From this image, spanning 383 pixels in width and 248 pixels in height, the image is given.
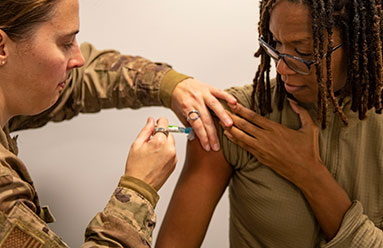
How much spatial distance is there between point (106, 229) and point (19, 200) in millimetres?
207

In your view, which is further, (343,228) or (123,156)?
(123,156)

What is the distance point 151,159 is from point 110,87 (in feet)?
1.77

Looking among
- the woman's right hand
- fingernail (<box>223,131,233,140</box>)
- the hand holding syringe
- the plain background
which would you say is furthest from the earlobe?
the plain background

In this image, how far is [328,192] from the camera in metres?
1.21

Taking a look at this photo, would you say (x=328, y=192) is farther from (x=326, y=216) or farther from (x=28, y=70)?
(x=28, y=70)

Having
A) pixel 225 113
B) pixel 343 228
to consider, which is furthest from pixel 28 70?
pixel 343 228

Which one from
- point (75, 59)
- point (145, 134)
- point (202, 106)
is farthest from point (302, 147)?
point (75, 59)

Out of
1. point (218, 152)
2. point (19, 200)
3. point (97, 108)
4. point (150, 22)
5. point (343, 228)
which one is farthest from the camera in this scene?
point (150, 22)

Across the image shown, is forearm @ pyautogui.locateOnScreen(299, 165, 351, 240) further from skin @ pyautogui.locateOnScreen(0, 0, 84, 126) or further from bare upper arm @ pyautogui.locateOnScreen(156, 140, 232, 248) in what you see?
skin @ pyautogui.locateOnScreen(0, 0, 84, 126)

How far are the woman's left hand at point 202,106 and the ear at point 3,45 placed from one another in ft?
1.90

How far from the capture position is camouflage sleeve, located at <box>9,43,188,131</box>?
Answer: 1.56 meters

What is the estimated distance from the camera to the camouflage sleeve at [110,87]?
5.10 feet

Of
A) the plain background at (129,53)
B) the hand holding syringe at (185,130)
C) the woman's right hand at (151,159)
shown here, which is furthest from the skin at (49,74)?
the plain background at (129,53)

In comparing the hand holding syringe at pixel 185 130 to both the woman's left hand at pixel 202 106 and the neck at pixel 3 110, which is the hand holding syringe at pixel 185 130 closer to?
the woman's left hand at pixel 202 106
